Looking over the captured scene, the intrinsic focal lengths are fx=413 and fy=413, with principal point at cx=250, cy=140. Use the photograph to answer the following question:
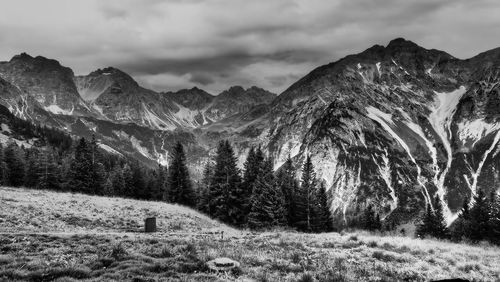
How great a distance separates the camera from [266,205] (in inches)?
2330

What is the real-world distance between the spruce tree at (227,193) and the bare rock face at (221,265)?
47.8m

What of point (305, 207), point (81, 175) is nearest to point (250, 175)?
point (305, 207)

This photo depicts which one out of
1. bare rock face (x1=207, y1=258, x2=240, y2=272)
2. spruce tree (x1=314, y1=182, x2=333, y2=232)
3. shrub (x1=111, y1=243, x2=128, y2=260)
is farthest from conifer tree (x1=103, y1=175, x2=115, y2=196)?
bare rock face (x1=207, y1=258, x2=240, y2=272)

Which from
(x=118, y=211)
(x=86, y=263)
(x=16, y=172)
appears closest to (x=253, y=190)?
(x=118, y=211)

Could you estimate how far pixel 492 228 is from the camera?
71.8 metres

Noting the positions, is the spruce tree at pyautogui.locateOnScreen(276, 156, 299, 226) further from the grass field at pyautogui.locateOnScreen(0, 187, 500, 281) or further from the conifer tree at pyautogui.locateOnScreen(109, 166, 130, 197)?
the grass field at pyautogui.locateOnScreen(0, 187, 500, 281)

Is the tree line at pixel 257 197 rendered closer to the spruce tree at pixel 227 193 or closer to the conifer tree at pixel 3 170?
the spruce tree at pixel 227 193

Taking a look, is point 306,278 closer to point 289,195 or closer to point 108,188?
point 289,195

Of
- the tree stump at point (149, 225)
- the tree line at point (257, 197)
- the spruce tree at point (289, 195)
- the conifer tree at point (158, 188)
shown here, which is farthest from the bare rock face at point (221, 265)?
the conifer tree at point (158, 188)

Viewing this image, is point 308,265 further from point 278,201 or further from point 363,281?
point 278,201

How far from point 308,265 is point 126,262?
700 centimetres

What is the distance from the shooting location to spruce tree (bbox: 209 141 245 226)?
6328 centimetres

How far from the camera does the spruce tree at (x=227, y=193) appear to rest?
63281mm

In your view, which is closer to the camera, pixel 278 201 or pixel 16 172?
pixel 278 201
